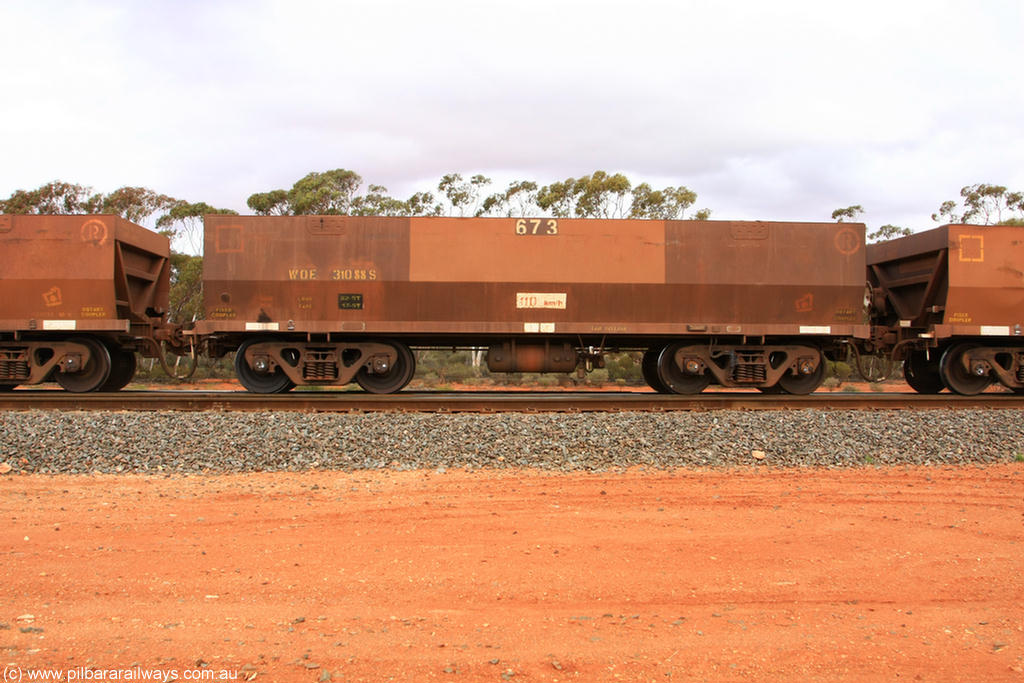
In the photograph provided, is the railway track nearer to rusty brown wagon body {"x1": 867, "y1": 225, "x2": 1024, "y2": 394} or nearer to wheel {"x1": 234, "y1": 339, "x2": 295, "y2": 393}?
wheel {"x1": 234, "y1": 339, "x2": 295, "y2": 393}

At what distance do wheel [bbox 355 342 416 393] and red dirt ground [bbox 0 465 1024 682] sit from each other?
511cm

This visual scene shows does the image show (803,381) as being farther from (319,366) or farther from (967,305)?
(319,366)

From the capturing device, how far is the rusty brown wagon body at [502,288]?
11.1 m

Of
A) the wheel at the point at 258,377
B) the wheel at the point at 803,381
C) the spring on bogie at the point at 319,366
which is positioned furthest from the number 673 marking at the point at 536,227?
the wheel at the point at 803,381

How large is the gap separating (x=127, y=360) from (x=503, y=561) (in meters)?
10.8

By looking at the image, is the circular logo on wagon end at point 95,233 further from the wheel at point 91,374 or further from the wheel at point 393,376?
the wheel at point 393,376

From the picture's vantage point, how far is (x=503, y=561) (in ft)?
14.0

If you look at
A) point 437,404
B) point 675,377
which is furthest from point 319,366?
point 675,377

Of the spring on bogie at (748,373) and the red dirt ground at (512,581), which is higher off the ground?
the spring on bogie at (748,373)

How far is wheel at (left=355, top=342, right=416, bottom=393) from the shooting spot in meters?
11.4

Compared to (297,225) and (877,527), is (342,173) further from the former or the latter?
(877,527)

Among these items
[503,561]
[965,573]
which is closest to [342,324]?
[503,561]

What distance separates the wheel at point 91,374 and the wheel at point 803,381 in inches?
471

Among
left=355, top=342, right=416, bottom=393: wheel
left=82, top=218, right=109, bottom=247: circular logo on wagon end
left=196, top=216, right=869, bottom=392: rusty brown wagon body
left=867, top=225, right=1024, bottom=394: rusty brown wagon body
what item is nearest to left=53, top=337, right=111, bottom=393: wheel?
left=82, top=218, right=109, bottom=247: circular logo on wagon end
